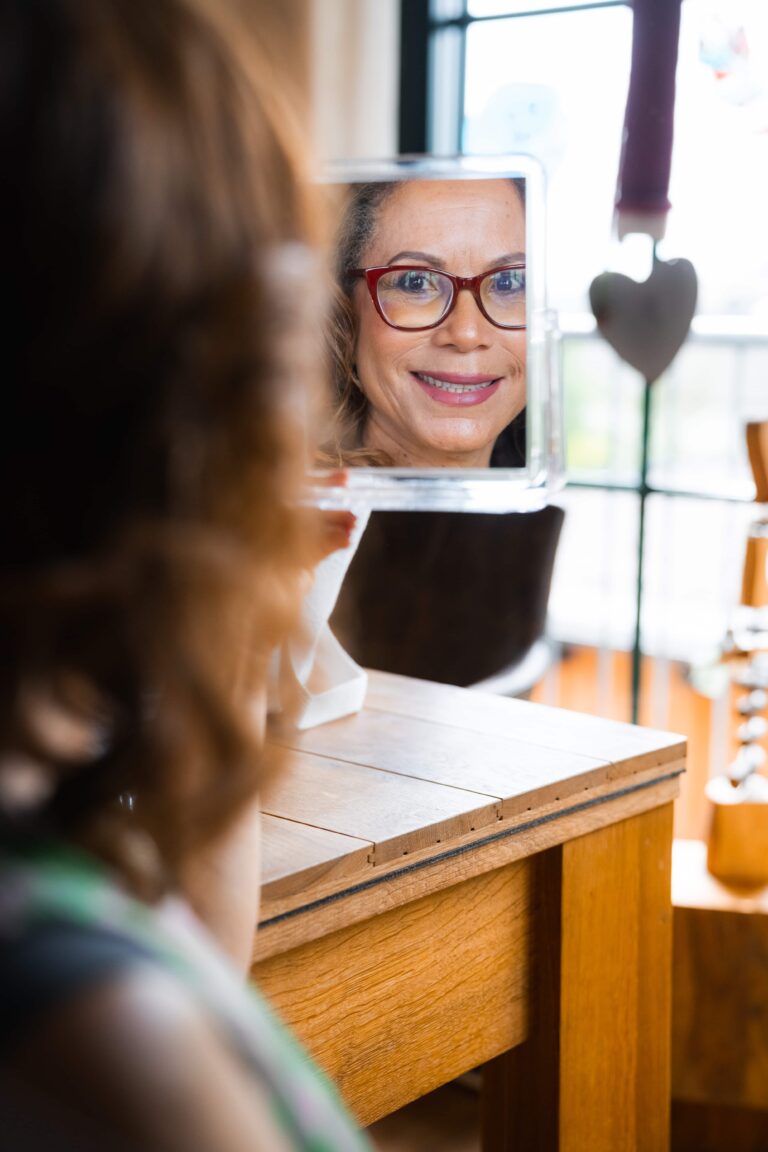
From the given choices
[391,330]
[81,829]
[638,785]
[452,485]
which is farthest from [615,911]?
[81,829]

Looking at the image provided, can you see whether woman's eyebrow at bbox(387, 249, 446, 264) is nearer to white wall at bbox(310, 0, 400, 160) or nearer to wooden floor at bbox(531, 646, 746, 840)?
white wall at bbox(310, 0, 400, 160)

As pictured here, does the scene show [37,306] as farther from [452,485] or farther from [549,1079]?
[549,1079]

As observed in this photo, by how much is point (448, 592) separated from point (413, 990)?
1.09 m

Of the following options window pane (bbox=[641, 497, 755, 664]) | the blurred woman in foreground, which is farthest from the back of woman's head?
window pane (bbox=[641, 497, 755, 664])

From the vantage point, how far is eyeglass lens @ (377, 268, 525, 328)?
3.10ft

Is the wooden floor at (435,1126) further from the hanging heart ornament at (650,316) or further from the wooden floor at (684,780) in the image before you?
the hanging heart ornament at (650,316)

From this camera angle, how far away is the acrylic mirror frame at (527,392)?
922 mm

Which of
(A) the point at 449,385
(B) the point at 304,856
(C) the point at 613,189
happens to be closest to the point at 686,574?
(C) the point at 613,189

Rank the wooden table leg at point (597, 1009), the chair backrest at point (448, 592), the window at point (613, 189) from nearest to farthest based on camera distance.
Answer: the wooden table leg at point (597, 1009), the chair backrest at point (448, 592), the window at point (613, 189)

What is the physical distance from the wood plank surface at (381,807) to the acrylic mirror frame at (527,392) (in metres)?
0.22

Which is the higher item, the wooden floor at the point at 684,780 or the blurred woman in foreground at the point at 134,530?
the blurred woman in foreground at the point at 134,530

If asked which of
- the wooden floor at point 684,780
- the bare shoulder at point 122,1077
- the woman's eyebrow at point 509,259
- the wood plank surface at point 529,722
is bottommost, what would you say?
the wooden floor at point 684,780

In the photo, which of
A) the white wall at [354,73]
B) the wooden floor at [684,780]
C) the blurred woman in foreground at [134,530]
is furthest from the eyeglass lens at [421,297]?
the white wall at [354,73]

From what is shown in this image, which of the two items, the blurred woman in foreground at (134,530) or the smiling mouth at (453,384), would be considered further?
the smiling mouth at (453,384)
